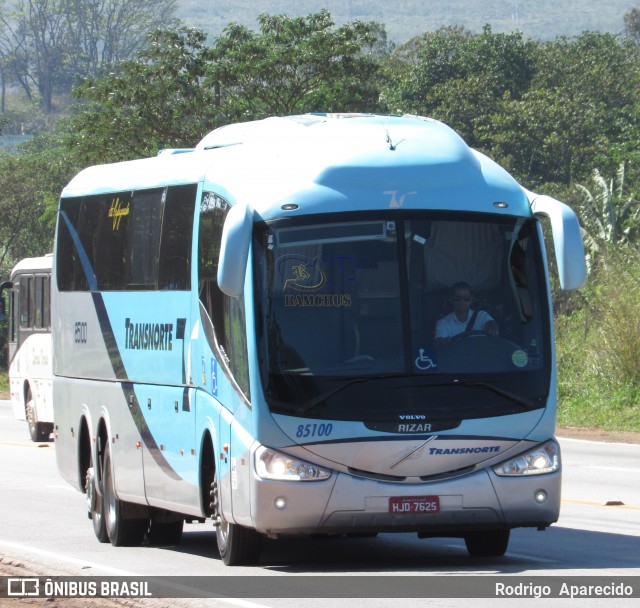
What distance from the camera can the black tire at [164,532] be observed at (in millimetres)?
12886

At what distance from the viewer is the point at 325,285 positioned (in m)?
10.1

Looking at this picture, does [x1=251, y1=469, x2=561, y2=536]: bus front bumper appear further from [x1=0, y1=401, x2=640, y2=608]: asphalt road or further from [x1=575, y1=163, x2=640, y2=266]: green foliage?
[x1=575, y1=163, x2=640, y2=266]: green foliage

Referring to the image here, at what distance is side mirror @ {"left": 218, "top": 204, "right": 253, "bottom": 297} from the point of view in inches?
→ 391

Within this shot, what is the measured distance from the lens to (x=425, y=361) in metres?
10.0

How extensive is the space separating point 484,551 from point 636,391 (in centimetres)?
1665

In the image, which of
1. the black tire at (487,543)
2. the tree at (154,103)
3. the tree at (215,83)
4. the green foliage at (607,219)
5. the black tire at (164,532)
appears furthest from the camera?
the tree at (154,103)

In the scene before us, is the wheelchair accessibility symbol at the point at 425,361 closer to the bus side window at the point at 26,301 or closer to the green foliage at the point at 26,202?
the bus side window at the point at 26,301

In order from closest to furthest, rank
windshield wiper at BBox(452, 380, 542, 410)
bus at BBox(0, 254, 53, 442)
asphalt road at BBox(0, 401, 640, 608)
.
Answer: asphalt road at BBox(0, 401, 640, 608) < windshield wiper at BBox(452, 380, 542, 410) < bus at BBox(0, 254, 53, 442)

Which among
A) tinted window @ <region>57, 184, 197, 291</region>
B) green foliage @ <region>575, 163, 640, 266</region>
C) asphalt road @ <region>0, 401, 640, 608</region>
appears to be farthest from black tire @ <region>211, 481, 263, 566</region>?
green foliage @ <region>575, 163, 640, 266</region>

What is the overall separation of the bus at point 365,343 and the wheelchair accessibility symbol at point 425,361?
0.01m

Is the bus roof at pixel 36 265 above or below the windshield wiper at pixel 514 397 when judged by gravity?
below

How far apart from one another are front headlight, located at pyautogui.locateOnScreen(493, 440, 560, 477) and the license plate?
48 cm

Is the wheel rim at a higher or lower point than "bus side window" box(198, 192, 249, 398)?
lower

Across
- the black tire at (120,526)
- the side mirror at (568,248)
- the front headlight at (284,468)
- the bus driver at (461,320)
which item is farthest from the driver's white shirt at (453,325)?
the black tire at (120,526)
